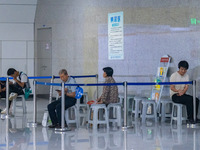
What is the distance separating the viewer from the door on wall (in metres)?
14.8

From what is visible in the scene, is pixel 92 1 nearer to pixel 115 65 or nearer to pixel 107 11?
pixel 107 11

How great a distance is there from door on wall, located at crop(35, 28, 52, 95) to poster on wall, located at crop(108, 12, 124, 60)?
2.40 meters

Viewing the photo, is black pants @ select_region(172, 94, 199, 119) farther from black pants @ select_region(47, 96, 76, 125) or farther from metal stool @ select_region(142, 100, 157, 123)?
black pants @ select_region(47, 96, 76, 125)

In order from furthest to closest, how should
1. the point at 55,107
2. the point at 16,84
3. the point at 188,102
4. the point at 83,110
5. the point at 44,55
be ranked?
the point at 44,55
the point at 83,110
the point at 16,84
the point at 188,102
the point at 55,107

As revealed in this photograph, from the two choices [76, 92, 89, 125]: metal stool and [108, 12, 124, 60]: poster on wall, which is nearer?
[76, 92, 89, 125]: metal stool

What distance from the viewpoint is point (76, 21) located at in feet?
46.2

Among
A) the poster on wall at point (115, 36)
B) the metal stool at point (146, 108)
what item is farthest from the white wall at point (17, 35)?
the metal stool at point (146, 108)

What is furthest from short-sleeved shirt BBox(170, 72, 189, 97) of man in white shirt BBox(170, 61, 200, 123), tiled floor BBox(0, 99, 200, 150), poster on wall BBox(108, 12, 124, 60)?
poster on wall BBox(108, 12, 124, 60)

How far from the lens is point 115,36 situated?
12906 mm

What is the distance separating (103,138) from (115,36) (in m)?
4.84

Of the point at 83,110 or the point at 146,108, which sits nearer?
the point at 146,108

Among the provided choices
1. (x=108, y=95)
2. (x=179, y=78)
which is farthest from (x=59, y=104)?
(x=179, y=78)

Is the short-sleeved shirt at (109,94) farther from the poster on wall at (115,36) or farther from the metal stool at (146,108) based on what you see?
the poster on wall at (115,36)

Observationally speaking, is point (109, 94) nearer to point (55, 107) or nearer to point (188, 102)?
point (55, 107)
